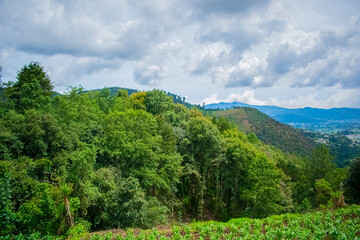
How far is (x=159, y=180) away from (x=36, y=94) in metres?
17.0

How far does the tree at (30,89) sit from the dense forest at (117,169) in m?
0.13

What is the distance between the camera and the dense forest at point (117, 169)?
17.0 m

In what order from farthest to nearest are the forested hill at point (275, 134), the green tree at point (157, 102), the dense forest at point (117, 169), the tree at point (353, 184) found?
the forested hill at point (275, 134), the green tree at point (157, 102), the tree at point (353, 184), the dense forest at point (117, 169)

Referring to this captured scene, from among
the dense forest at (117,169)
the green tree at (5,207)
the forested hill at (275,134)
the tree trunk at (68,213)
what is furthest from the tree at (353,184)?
the forested hill at (275,134)

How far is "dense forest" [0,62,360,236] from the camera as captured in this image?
55.7 feet

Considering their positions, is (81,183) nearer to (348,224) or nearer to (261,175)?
(348,224)

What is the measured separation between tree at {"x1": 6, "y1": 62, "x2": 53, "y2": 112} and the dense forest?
0.41 ft

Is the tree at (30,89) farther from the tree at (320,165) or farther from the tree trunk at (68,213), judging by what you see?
the tree at (320,165)

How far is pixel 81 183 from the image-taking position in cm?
1856

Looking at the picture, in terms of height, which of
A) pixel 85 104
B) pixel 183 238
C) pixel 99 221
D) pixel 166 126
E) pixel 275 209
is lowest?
pixel 275 209

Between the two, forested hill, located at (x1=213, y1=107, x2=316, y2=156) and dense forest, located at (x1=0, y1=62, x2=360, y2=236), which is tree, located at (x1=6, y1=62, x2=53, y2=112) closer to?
dense forest, located at (x1=0, y1=62, x2=360, y2=236)

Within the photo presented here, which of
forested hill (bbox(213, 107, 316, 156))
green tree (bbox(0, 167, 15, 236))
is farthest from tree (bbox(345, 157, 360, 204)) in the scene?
forested hill (bbox(213, 107, 316, 156))

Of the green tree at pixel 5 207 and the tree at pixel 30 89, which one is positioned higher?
the tree at pixel 30 89

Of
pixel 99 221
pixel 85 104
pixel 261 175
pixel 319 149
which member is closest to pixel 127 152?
pixel 99 221
